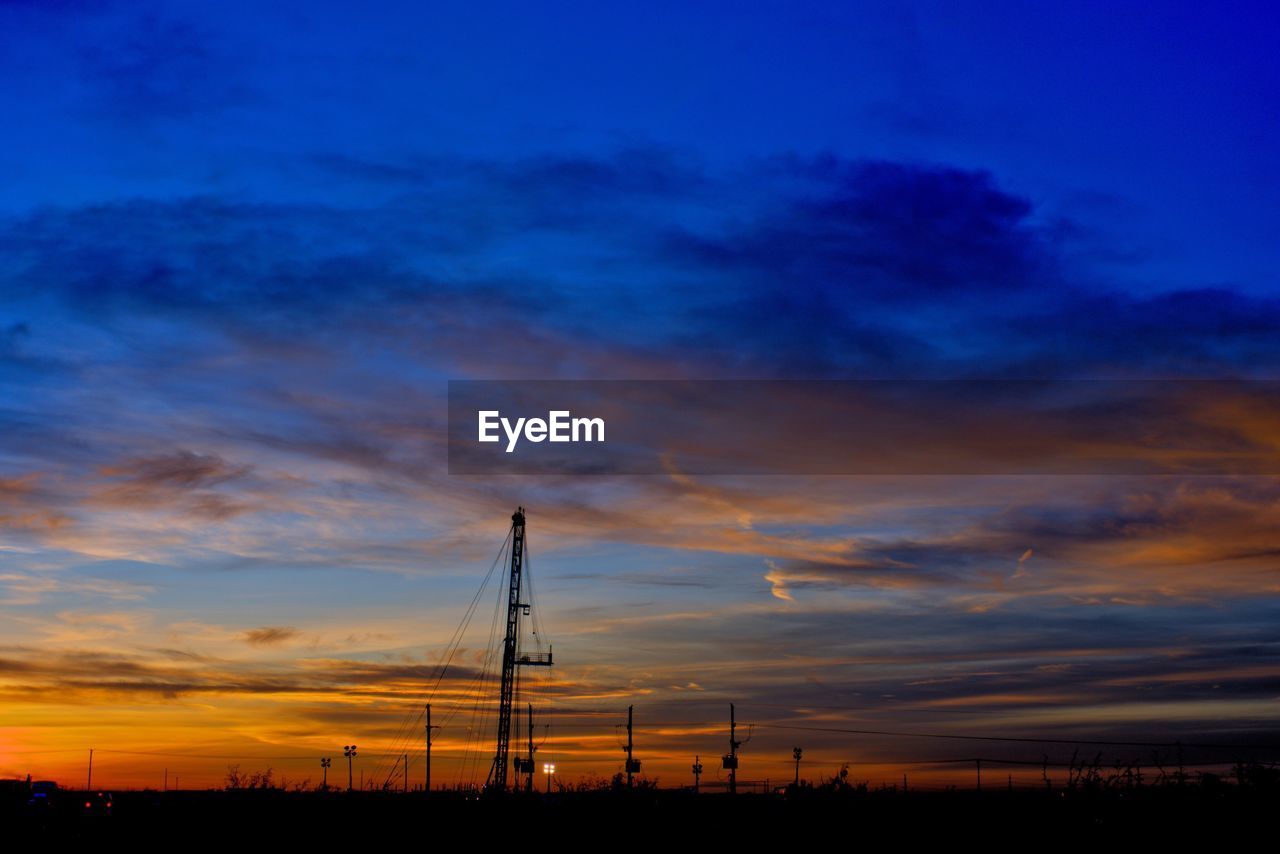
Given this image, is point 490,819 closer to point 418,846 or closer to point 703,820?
point 703,820

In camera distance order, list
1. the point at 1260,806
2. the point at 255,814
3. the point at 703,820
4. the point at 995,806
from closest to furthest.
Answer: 1. the point at 1260,806
2. the point at 703,820
3. the point at 995,806
4. the point at 255,814

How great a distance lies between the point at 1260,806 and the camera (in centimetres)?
7681

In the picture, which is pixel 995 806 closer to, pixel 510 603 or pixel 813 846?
pixel 813 846

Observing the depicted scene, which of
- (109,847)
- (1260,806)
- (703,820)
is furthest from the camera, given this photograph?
(703,820)

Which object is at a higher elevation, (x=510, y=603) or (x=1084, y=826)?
(x=510, y=603)

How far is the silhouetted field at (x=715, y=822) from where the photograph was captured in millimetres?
77688

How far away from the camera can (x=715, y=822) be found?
104438 mm

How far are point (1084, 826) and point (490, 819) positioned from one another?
168 ft

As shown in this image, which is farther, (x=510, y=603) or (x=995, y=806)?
(x=510, y=603)

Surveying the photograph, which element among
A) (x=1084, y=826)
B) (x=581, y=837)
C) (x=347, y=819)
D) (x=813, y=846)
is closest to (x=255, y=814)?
(x=347, y=819)

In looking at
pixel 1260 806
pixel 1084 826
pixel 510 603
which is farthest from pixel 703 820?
pixel 510 603

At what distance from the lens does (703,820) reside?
106375 mm

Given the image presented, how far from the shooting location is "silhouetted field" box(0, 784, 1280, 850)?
77.7 meters

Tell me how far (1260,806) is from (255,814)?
93675 millimetres
